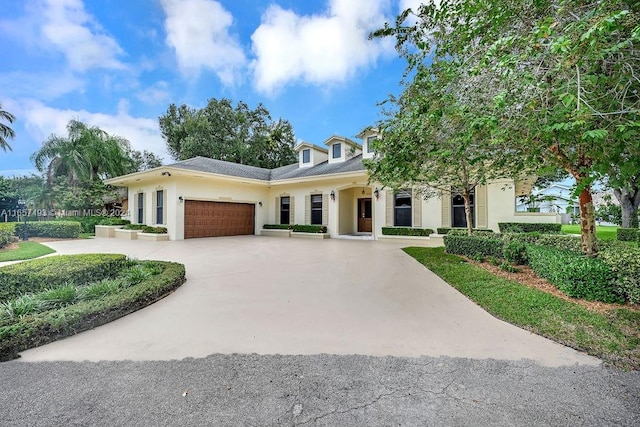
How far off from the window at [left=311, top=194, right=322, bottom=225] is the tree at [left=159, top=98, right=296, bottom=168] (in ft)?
43.8

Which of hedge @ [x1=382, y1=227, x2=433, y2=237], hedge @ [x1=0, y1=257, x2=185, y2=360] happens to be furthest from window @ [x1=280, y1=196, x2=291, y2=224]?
hedge @ [x1=0, y1=257, x2=185, y2=360]

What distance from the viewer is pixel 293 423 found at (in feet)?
5.99

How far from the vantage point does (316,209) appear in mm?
15391

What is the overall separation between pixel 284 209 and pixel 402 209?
23.7 feet

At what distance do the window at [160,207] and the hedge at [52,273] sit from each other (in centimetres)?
970

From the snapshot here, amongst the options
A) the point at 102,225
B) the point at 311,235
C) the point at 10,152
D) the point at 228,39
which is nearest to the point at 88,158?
the point at 10,152

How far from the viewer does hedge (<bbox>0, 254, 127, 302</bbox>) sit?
13.6 feet

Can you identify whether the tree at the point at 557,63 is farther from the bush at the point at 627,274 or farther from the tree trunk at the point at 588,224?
the bush at the point at 627,274

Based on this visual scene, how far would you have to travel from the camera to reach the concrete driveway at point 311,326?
9.07 ft

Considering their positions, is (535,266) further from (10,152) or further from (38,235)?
(10,152)

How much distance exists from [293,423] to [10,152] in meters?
24.1

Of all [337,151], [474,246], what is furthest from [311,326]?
[337,151]

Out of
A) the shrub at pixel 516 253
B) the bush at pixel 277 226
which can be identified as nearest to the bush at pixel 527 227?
the shrub at pixel 516 253

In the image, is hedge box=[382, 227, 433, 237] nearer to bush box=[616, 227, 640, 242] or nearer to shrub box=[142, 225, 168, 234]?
bush box=[616, 227, 640, 242]
